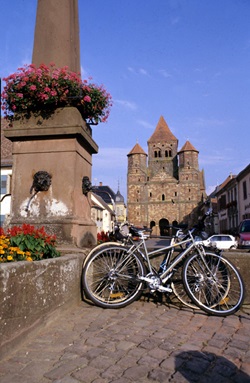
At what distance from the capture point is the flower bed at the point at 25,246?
9.12ft

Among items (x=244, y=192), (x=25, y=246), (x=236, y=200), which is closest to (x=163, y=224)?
(x=236, y=200)

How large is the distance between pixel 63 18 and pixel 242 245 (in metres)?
9.64

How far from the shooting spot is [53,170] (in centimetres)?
435

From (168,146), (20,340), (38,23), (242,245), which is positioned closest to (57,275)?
(20,340)

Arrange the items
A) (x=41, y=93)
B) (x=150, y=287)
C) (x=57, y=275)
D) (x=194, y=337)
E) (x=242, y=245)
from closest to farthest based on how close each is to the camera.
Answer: (x=194, y=337) < (x=57, y=275) < (x=150, y=287) < (x=41, y=93) < (x=242, y=245)

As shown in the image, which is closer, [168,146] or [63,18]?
[63,18]

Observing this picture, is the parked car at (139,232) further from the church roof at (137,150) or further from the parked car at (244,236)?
the church roof at (137,150)

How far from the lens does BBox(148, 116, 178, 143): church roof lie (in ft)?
253

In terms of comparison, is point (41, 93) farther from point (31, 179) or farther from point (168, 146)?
point (168, 146)

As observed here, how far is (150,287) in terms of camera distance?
354cm

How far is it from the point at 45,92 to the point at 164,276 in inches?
111

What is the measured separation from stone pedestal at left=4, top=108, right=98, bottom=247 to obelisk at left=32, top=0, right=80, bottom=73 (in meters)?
1.04

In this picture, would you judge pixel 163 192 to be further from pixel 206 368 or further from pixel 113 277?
pixel 206 368

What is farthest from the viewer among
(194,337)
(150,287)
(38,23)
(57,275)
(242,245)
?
(242,245)
